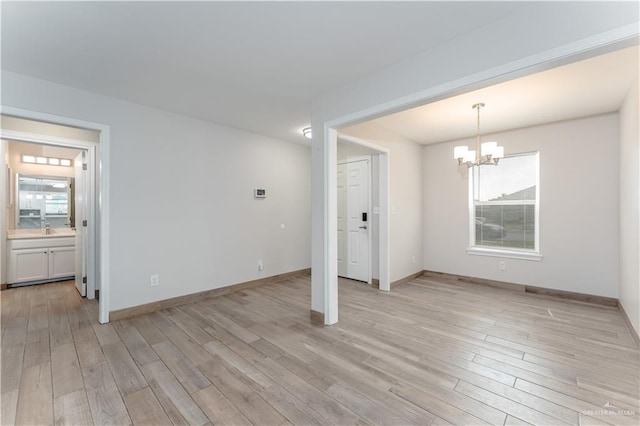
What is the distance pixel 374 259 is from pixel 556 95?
3.12m

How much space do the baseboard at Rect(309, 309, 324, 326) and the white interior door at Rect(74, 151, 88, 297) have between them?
3427 mm

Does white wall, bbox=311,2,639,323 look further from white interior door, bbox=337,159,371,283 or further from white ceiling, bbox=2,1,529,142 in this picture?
white interior door, bbox=337,159,371,283

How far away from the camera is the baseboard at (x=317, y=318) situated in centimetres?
A: 302

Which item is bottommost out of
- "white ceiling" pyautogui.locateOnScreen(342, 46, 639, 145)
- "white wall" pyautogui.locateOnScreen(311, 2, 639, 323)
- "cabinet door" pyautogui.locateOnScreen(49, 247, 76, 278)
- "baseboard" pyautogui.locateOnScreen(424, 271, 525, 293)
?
"baseboard" pyautogui.locateOnScreen(424, 271, 525, 293)

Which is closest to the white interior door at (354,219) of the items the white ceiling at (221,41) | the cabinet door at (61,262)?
the white ceiling at (221,41)

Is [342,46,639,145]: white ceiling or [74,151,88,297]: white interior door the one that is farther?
[74,151,88,297]: white interior door

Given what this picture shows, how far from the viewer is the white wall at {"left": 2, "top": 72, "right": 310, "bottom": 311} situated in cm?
308

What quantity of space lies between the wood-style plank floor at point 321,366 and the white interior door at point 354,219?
132cm

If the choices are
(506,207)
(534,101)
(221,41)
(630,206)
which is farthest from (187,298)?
(630,206)

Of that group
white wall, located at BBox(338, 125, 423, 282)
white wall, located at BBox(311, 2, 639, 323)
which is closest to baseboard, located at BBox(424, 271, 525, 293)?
white wall, located at BBox(338, 125, 423, 282)

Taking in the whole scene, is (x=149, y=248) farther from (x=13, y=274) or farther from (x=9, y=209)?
(x=9, y=209)

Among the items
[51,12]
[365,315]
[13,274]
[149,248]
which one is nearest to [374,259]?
[365,315]

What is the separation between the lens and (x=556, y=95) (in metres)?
3.00

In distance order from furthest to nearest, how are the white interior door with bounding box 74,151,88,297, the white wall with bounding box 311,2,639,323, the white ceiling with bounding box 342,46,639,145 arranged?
the white interior door with bounding box 74,151,88,297, the white ceiling with bounding box 342,46,639,145, the white wall with bounding box 311,2,639,323
